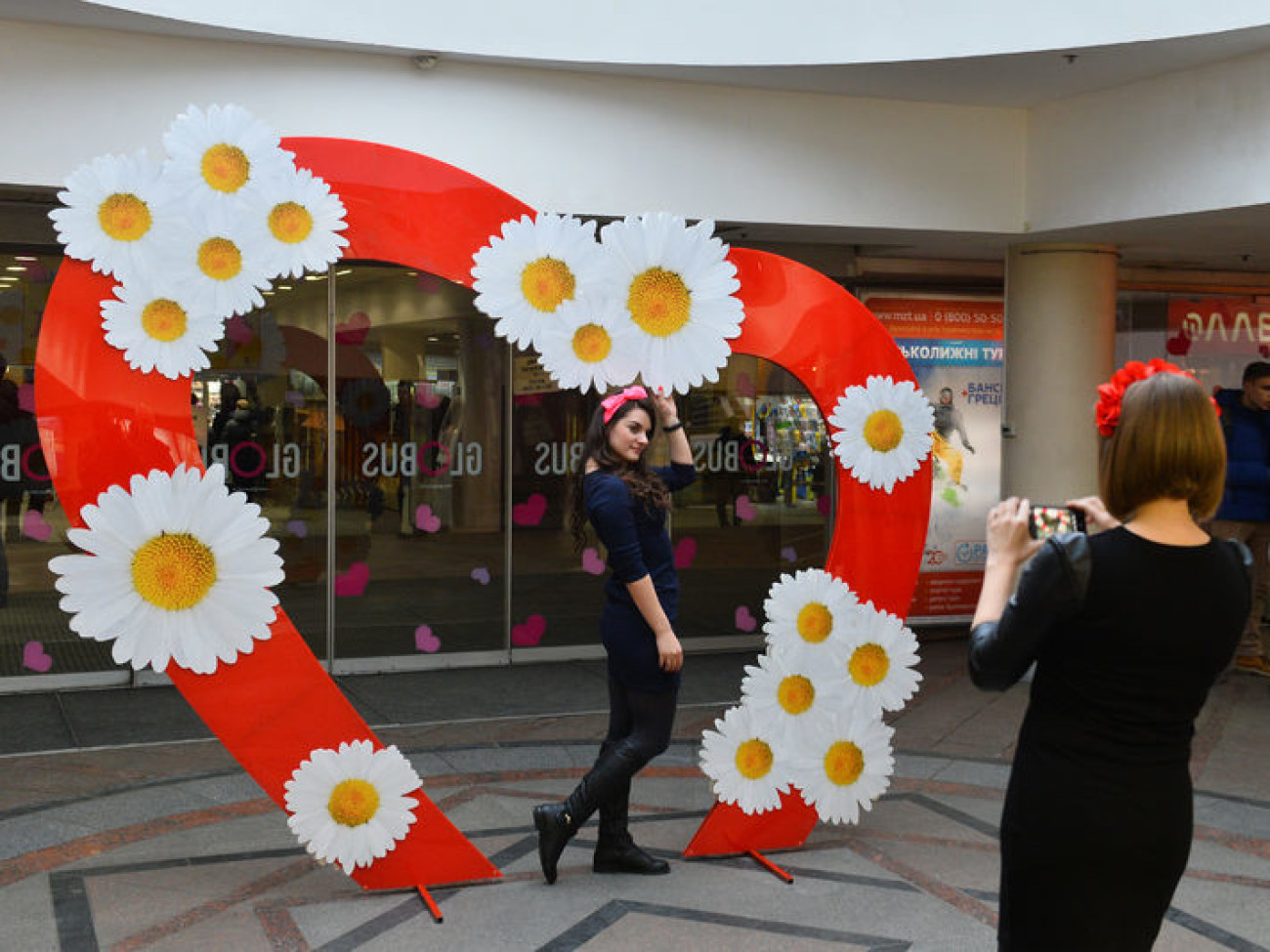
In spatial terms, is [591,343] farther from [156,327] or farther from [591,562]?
[591,562]

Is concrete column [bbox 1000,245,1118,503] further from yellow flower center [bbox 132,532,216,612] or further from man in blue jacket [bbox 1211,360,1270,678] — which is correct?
yellow flower center [bbox 132,532,216,612]

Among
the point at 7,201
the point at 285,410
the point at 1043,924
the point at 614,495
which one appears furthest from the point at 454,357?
the point at 1043,924

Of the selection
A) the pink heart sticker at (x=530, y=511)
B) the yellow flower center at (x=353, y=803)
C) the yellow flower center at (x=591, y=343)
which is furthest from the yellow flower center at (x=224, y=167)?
the pink heart sticker at (x=530, y=511)

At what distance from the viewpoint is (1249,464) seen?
8.77 meters

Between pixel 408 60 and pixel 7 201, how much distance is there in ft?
8.55

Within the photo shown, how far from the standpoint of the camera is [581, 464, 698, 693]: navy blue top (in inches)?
187

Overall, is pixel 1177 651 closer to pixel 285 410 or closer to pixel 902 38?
pixel 902 38

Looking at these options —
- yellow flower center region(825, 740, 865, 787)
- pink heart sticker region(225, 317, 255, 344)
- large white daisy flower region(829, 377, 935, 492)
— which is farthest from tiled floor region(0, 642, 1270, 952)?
pink heart sticker region(225, 317, 255, 344)

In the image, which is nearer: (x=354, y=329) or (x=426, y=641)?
(x=354, y=329)

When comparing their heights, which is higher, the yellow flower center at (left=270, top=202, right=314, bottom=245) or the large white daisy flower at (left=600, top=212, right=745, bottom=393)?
the yellow flower center at (left=270, top=202, right=314, bottom=245)

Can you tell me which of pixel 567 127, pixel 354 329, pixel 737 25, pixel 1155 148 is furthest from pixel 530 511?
pixel 1155 148

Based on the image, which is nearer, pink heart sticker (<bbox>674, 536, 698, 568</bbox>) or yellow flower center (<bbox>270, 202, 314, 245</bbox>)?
yellow flower center (<bbox>270, 202, 314, 245</bbox>)

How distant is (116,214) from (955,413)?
7185mm

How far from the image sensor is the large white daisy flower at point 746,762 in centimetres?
521
